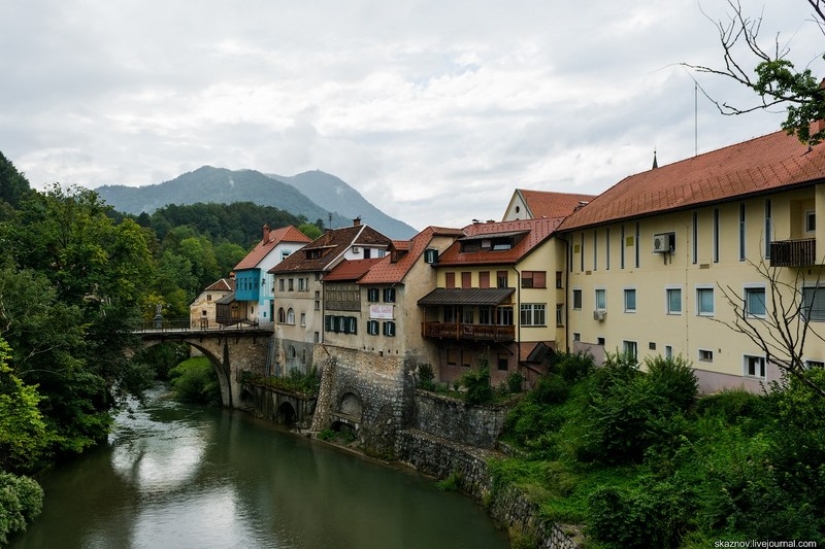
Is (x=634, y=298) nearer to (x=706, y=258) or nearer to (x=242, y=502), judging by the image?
(x=706, y=258)

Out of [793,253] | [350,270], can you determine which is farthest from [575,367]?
[350,270]

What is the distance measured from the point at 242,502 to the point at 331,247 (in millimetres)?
22354

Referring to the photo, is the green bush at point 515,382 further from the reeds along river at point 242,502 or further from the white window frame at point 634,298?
the white window frame at point 634,298

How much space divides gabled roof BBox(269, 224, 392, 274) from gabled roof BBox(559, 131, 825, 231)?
17747 millimetres

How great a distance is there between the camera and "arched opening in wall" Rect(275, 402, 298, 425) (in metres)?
44.3

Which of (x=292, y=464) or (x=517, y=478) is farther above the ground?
Result: (x=517, y=478)

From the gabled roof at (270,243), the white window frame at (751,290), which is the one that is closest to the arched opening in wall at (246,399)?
the gabled roof at (270,243)

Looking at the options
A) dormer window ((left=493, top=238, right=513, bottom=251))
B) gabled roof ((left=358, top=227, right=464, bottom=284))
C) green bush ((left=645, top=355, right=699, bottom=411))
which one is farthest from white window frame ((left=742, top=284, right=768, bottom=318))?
gabled roof ((left=358, top=227, right=464, bottom=284))

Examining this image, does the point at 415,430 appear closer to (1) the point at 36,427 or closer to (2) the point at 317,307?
(2) the point at 317,307

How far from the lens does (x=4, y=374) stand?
26.6m

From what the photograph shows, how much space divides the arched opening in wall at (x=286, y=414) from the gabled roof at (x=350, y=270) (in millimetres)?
9016

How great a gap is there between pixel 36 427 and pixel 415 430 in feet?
57.7

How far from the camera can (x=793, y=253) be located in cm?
2047

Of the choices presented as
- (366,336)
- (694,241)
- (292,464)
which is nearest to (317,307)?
(366,336)
